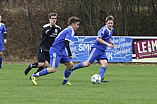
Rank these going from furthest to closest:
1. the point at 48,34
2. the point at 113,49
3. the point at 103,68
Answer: the point at 113,49 → the point at 103,68 → the point at 48,34

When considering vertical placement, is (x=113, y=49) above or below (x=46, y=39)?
below

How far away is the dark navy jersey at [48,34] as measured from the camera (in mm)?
10484

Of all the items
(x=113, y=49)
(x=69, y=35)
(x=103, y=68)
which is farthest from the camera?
(x=113, y=49)

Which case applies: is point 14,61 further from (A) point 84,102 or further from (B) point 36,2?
(A) point 84,102

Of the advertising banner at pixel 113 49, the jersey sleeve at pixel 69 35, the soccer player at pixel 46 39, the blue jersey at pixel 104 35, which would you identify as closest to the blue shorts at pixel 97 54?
the blue jersey at pixel 104 35

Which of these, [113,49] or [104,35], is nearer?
[104,35]

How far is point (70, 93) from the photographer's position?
328 inches

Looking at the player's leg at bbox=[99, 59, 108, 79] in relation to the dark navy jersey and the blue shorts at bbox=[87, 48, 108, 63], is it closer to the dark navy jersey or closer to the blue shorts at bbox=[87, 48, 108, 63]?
the blue shorts at bbox=[87, 48, 108, 63]

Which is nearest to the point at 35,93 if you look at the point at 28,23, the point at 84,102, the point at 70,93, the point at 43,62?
the point at 70,93

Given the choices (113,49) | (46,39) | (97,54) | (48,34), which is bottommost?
(113,49)

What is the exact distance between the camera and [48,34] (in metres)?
10.7

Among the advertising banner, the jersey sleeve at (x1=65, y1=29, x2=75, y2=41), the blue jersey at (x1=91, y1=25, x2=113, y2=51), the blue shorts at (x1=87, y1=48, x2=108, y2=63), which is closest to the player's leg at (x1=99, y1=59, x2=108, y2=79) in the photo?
the blue shorts at (x1=87, y1=48, x2=108, y2=63)

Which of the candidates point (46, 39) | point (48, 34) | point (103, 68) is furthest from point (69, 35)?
point (103, 68)

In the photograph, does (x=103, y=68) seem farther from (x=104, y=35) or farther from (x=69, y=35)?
(x=69, y=35)
